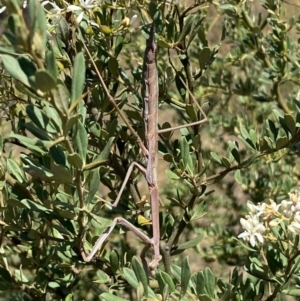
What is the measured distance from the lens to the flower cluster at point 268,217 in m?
0.68

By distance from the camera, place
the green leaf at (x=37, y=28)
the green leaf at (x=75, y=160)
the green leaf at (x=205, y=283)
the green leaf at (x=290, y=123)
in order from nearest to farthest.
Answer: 1. the green leaf at (x=37, y=28)
2. the green leaf at (x=75, y=160)
3. the green leaf at (x=205, y=283)
4. the green leaf at (x=290, y=123)

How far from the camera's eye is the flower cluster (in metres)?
0.68

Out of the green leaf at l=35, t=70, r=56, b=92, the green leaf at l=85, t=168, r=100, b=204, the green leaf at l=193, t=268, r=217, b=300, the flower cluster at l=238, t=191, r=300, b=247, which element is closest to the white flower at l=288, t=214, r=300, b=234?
the flower cluster at l=238, t=191, r=300, b=247

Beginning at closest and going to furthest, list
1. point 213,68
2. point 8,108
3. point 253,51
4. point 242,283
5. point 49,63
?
point 49,63 → point 242,283 → point 8,108 → point 253,51 → point 213,68

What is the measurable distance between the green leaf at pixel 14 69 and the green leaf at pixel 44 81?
1 cm

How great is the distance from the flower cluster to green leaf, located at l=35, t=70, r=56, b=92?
1.21 ft

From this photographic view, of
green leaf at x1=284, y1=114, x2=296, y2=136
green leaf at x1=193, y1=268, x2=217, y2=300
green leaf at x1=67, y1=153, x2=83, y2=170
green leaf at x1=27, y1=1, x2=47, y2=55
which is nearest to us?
green leaf at x1=27, y1=1, x2=47, y2=55

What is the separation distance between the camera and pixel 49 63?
1.41 ft

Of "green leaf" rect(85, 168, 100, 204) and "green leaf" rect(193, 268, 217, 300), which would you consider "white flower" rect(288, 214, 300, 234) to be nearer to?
"green leaf" rect(193, 268, 217, 300)

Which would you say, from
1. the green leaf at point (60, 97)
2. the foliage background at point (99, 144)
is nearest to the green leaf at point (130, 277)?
the foliage background at point (99, 144)

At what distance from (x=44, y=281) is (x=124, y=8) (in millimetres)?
475

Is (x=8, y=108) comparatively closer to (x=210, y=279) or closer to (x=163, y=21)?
(x=163, y=21)

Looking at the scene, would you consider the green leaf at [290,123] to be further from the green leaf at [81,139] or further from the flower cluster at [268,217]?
the green leaf at [81,139]

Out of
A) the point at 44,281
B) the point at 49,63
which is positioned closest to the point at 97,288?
the point at 44,281
